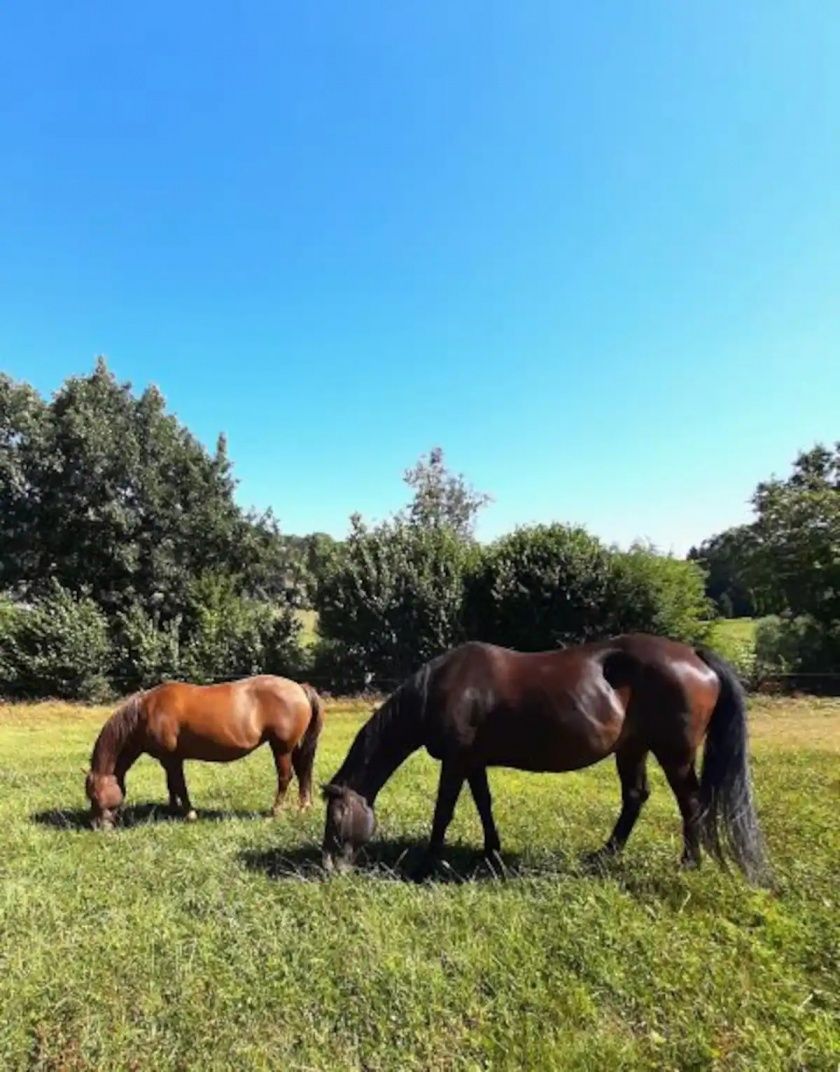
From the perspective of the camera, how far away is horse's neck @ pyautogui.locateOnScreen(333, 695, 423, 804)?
553cm

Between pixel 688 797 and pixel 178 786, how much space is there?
498cm

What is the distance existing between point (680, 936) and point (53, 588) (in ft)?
72.8

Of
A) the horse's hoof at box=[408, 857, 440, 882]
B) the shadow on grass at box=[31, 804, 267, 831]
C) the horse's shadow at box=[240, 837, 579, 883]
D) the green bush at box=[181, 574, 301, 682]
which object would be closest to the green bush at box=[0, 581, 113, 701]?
A: the green bush at box=[181, 574, 301, 682]

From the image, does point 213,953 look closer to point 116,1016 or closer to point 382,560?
point 116,1016

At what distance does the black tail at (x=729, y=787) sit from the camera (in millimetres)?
4816

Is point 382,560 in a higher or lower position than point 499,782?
higher

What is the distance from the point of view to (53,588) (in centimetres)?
2192

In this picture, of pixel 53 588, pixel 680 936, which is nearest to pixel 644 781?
pixel 680 936

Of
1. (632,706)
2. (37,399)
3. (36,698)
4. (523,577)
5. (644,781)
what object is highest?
(37,399)

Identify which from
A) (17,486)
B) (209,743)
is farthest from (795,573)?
(17,486)

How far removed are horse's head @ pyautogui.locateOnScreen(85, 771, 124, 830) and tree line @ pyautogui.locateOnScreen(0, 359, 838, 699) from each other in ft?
43.8

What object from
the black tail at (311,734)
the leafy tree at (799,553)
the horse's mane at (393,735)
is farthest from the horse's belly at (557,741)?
the leafy tree at (799,553)

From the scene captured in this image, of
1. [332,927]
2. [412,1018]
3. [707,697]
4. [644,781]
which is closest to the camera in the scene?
[412,1018]

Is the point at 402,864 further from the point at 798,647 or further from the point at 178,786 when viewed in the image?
the point at 798,647
